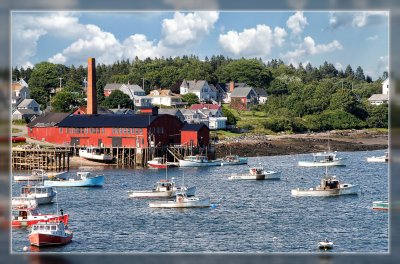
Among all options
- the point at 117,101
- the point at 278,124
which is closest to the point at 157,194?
the point at 117,101

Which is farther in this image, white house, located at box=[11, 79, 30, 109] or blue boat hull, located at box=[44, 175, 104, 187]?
A: white house, located at box=[11, 79, 30, 109]

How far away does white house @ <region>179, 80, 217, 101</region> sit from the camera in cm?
6072

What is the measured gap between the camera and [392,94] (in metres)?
8.99

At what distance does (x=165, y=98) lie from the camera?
56375 millimetres

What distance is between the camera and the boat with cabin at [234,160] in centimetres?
3778

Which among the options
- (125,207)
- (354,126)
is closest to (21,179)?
(125,207)

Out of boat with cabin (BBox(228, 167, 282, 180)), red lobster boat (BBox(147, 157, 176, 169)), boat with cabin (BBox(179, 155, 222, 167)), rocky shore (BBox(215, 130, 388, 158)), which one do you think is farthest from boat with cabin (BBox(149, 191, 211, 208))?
rocky shore (BBox(215, 130, 388, 158))

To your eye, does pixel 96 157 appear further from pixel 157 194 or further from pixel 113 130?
pixel 157 194

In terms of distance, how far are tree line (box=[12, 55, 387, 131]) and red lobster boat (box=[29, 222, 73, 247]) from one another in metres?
30.8

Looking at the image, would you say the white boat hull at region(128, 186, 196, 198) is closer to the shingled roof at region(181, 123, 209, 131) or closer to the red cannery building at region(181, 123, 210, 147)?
the red cannery building at region(181, 123, 210, 147)

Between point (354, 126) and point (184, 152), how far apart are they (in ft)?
69.0

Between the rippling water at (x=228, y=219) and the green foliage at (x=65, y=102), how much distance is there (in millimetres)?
17443

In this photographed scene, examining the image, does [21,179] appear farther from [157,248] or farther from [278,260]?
[278,260]

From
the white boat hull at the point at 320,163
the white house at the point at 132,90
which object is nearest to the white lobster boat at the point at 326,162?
the white boat hull at the point at 320,163
